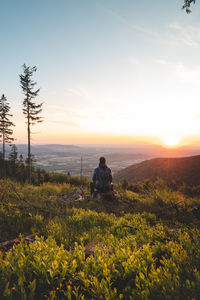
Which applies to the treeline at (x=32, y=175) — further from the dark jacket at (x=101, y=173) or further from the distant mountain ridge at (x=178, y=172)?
the distant mountain ridge at (x=178, y=172)

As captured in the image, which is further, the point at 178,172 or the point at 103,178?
the point at 178,172

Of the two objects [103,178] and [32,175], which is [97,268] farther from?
[32,175]

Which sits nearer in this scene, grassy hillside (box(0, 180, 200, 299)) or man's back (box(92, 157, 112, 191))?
grassy hillside (box(0, 180, 200, 299))

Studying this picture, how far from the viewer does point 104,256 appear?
244 centimetres

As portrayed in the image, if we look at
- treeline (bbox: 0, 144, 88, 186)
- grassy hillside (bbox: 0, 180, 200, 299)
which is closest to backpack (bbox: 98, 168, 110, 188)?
grassy hillside (bbox: 0, 180, 200, 299)

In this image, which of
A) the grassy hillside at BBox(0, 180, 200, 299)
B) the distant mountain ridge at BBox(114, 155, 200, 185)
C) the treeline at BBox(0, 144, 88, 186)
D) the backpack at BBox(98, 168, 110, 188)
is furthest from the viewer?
the distant mountain ridge at BBox(114, 155, 200, 185)

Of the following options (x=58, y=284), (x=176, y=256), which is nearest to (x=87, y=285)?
(x=58, y=284)

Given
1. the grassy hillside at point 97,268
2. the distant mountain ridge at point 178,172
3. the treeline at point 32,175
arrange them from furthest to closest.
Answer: the distant mountain ridge at point 178,172 < the treeline at point 32,175 < the grassy hillside at point 97,268

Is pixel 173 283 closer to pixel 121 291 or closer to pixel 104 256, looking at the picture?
pixel 121 291

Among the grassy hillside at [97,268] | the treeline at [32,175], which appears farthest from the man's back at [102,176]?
the treeline at [32,175]

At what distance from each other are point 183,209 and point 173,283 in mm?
4919

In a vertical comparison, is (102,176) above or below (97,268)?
above

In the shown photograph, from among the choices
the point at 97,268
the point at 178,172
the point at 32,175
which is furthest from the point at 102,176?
the point at 178,172

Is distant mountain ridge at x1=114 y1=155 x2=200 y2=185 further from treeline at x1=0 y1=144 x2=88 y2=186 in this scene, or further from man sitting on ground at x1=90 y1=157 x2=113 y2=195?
man sitting on ground at x1=90 y1=157 x2=113 y2=195
